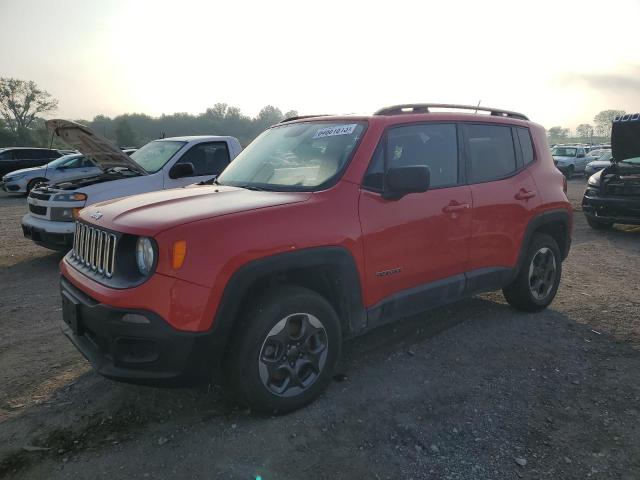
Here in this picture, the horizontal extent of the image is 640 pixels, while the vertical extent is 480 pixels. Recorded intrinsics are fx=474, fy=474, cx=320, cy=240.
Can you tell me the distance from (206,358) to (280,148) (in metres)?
1.86

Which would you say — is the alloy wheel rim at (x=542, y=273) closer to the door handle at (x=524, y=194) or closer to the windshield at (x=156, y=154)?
the door handle at (x=524, y=194)

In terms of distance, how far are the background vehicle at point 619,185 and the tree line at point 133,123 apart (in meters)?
24.2

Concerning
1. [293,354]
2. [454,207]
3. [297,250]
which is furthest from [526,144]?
[293,354]

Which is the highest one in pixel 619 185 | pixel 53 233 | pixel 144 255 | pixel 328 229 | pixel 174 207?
pixel 619 185

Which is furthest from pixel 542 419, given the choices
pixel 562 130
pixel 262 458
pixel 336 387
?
pixel 562 130

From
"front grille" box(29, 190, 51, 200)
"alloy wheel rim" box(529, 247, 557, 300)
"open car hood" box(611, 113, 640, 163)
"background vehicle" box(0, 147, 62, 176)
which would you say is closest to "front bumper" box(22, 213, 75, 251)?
"front grille" box(29, 190, 51, 200)

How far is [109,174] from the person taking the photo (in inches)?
283

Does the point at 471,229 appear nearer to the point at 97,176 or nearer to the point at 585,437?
the point at 585,437

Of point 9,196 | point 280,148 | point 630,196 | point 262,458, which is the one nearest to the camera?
point 262,458

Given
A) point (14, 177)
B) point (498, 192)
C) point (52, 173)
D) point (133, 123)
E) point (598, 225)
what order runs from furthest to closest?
1. point (133, 123)
2. point (14, 177)
3. point (52, 173)
4. point (598, 225)
5. point (498, 192)

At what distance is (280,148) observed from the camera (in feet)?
12.6

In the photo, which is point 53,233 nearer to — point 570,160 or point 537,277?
point 537,277

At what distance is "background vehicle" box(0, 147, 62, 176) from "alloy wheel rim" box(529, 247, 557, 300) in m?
21.1

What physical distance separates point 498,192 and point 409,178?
55.2 inches
